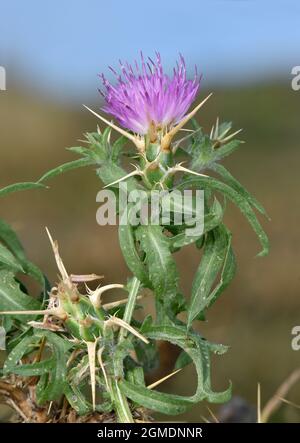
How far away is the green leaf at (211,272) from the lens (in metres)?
1.21

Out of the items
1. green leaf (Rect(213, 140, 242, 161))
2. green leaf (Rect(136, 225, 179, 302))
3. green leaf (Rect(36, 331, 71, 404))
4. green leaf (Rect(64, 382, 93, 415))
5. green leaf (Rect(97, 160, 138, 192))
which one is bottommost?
green leaf (Rect(64, 382, 93, 415))

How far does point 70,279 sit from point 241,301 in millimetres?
4090

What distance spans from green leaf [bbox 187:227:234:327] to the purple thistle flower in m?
0.22

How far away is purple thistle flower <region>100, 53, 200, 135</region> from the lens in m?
1.18

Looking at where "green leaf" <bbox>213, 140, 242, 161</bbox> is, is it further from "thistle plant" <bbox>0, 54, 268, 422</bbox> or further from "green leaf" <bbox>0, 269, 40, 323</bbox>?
"green leaf" <bbox>0, 269, 40, 323</bbox>

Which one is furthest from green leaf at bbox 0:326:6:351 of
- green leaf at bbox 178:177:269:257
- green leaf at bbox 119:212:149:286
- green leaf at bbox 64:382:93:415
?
green leaf at bbox 178:177:269:257

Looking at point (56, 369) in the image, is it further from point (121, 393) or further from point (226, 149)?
point (226, 149)

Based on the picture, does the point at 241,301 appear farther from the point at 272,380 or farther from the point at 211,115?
the point at 211,115

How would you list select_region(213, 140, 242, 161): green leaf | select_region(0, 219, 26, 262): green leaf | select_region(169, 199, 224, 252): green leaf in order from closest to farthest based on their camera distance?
1. select_region(169, 199, 224, 252): green leaf
2. select_region(213, 140, 242, 161): green leaf
3. select_region(0, 219, 26, 262): green leaf

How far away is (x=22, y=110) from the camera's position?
9078 mm

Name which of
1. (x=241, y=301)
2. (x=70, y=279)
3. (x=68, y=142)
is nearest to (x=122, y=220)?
(x=70, y=279)

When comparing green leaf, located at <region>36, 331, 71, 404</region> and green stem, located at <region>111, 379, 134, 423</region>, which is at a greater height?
green leaf, located at <region>36, 331, 71, 404</region>

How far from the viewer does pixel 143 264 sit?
1.20m

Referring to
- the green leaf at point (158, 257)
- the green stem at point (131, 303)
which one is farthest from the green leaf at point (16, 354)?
the green leaf at point (158, 257)
